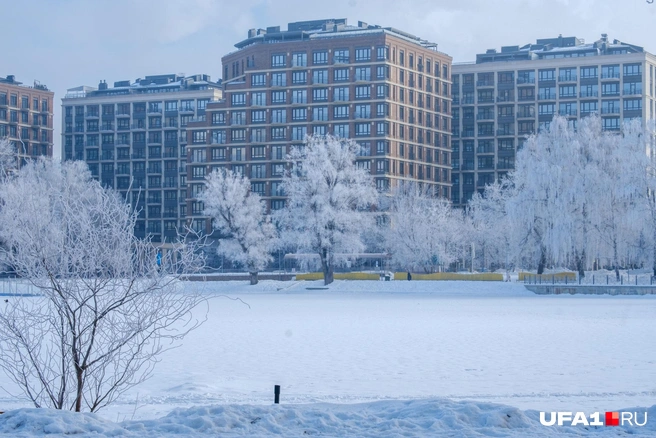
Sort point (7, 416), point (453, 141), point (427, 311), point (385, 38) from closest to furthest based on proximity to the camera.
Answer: point (7, 416) < point (427, 311) < point (385, 38) < point (453, 141)

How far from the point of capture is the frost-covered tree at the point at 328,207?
80062mm

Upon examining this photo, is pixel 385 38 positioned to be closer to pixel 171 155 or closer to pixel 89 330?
pixel 171 155

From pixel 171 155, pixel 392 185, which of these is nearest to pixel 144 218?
pixel 171 155

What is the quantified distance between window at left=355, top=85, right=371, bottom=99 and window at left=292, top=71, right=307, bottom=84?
754cm

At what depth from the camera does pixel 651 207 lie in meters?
64.2

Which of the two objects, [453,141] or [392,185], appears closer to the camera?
[392,185]

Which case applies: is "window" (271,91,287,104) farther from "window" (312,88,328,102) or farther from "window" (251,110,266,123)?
"window" (312,88,328,102)

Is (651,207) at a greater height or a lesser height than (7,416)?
greater

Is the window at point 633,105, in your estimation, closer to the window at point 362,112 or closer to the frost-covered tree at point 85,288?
the window at point 362,112

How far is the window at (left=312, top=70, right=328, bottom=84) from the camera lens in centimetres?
13162

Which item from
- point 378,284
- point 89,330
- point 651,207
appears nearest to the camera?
point 89,330

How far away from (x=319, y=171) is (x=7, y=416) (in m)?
68.4

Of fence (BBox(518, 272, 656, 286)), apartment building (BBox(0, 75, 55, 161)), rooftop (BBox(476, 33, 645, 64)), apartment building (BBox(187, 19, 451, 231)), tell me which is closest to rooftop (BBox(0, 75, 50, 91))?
apartment building (BBox(0, 75, 55, 161))

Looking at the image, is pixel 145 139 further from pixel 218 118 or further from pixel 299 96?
pixel 299 96
